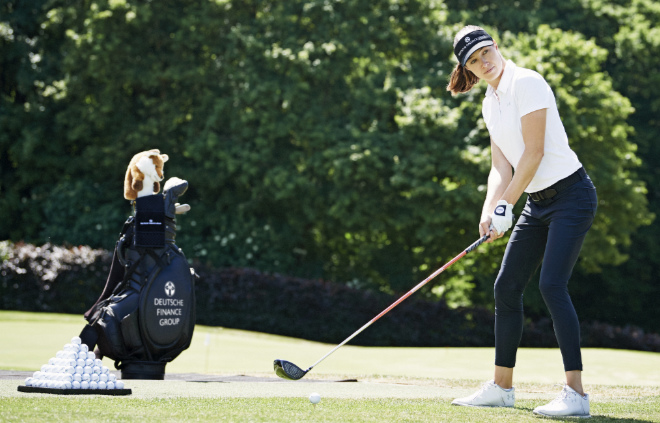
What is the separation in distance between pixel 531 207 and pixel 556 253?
37cm

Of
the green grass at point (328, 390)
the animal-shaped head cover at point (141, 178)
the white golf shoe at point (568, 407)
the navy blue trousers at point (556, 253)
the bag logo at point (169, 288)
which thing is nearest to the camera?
the green grass at point (328, 390)

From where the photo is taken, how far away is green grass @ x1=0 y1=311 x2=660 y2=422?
4148mm

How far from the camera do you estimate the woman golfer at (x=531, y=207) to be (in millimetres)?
4805

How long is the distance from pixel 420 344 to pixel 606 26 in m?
12.6

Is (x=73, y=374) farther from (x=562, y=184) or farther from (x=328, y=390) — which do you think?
(x=562, y=184)

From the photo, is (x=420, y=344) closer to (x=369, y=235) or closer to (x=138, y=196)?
(x=369, y=235)

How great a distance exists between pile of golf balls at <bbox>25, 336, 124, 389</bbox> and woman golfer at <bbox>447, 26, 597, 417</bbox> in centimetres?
203

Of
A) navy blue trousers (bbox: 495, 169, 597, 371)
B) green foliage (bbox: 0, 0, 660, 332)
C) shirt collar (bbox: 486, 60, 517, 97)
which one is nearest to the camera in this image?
navy blue trousers (bbox: 495, 169, 597, 371)

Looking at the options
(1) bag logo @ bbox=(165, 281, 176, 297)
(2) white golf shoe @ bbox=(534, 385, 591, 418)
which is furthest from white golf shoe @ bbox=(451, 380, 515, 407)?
(1) bag logo @ bbox=(165, 281, 176, 297)

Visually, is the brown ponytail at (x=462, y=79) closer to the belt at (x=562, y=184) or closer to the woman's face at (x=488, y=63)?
the woman's face at (x=488, y=63)

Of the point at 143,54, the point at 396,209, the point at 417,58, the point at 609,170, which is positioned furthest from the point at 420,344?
the point at 143,54

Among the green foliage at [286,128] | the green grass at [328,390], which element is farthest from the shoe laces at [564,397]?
the green foliage at [286,128]

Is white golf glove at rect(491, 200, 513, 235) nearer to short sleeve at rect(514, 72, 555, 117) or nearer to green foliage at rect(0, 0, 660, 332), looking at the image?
short sleeve at rect(514, 72, 555, 117)

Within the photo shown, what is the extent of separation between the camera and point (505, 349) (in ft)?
16.9
